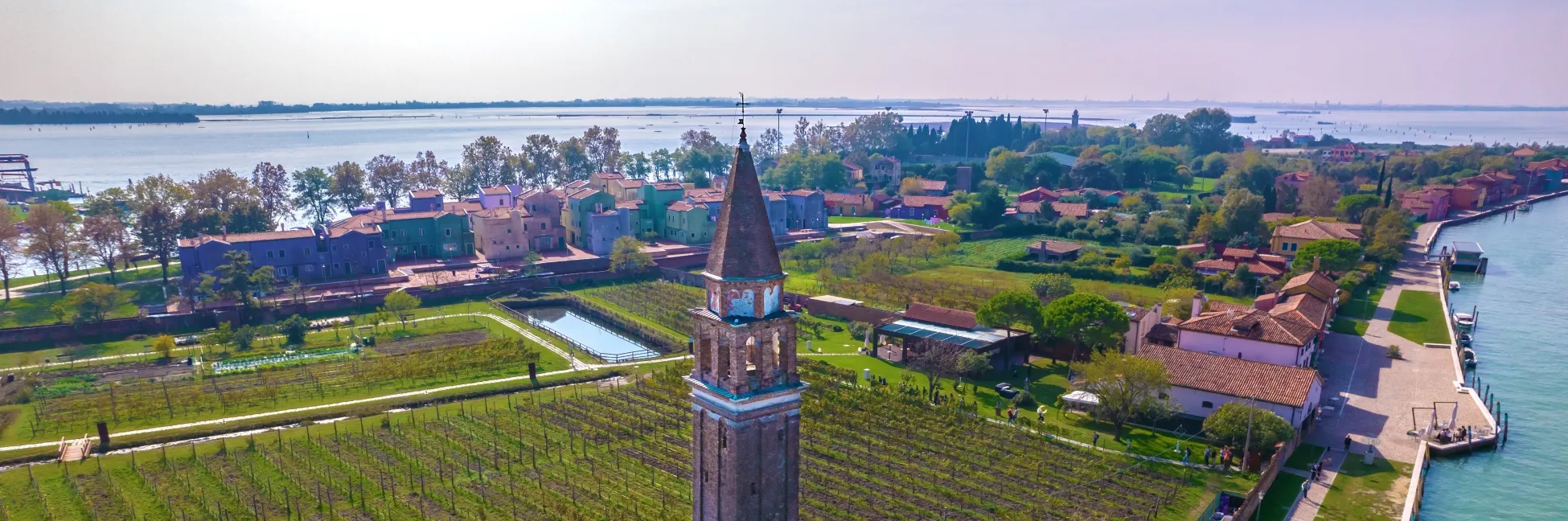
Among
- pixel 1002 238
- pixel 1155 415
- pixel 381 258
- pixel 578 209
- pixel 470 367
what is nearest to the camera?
pixel 1155 415

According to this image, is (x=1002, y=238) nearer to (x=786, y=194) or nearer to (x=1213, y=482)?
(x=786, y=194)

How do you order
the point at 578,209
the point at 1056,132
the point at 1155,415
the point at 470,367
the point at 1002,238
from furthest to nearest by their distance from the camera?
the point at 1056,132 → the point at 1002,238 → the point at 578,209 → the point at 470,367 → the point at 1155,415

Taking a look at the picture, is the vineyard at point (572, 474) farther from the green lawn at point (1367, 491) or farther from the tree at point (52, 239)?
the tree at point (52, 239)

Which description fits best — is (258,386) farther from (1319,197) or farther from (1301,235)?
(1319,197)

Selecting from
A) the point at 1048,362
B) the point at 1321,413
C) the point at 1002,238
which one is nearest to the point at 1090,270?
the point at 1002,238

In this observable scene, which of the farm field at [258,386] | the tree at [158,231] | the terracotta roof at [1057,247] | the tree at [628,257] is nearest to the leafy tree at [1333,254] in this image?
the terracotta roof at [1057,247]

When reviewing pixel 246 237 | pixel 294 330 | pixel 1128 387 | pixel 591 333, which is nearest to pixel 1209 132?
pixel 591 333

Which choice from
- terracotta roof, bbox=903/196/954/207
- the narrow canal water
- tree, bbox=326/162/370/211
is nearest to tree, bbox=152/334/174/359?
tree, bbox=326/162/370/211
